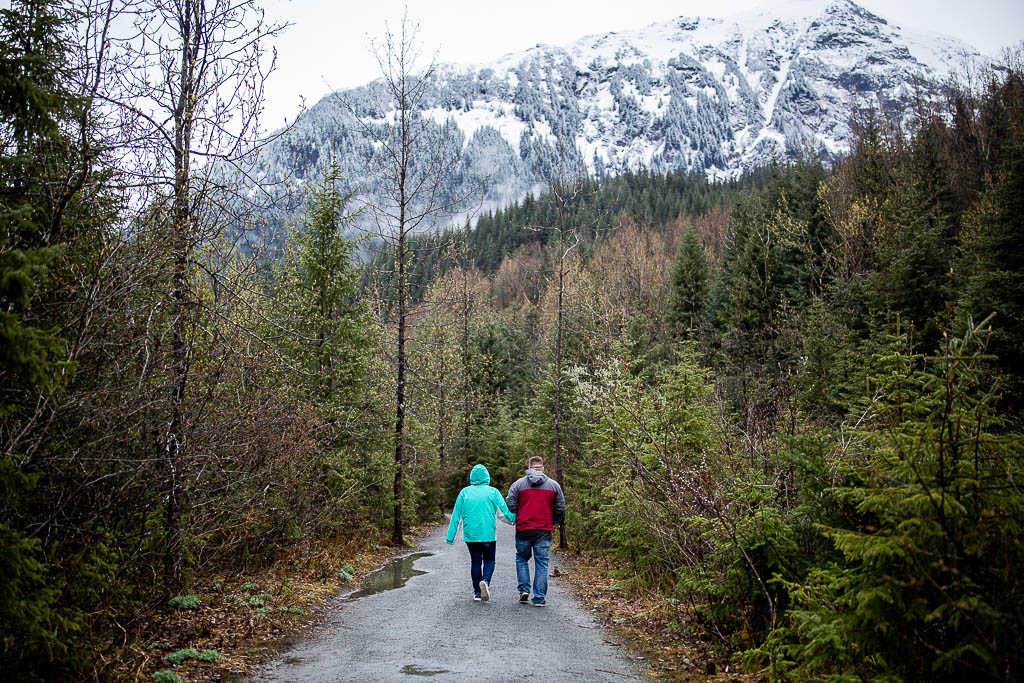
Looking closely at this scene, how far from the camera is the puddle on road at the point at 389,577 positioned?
10500 millimetres

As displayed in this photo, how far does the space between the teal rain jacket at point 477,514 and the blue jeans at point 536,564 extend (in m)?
0.46

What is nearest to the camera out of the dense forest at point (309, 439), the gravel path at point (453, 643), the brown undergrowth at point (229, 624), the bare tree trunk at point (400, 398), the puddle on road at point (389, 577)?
the dense forest at point (309, 439)

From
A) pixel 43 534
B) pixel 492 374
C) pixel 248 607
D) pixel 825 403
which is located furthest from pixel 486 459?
pixel 43 534

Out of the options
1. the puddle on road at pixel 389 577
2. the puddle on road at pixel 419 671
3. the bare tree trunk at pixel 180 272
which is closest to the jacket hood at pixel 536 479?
the puddle on road at pixel 389 577

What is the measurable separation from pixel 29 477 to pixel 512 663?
4.30 m

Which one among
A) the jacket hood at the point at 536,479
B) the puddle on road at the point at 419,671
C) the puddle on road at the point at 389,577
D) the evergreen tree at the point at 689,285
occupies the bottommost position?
the puddle on road at the point at 389,577

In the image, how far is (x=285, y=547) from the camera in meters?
11.0

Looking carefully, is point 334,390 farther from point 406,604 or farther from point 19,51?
point 19,51

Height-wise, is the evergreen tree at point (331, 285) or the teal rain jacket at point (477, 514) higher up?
the evergreen tree at point (331, 285)

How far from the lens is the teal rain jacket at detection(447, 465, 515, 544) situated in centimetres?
909

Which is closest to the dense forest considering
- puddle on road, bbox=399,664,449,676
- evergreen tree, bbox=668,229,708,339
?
puddle on road, bbox=399,664,449,676

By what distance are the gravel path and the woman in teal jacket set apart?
38 cm

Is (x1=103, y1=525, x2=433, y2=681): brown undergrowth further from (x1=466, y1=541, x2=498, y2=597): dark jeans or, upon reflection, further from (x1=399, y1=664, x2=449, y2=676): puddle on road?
(x1=466, y1=541, x2=498, y2=597): dark jeans

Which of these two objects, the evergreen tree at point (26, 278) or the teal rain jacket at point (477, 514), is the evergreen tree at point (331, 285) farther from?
the evergreen tree at point (26, 278)
